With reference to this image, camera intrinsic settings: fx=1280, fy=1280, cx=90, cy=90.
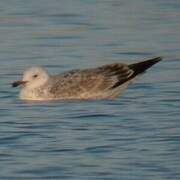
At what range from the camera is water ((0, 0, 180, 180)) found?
1209cm

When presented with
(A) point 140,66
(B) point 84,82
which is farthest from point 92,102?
(A) point 140,66

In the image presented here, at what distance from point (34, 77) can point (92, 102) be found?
913mm

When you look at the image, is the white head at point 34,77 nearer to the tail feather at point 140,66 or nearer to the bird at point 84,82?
the bird at point 84,82

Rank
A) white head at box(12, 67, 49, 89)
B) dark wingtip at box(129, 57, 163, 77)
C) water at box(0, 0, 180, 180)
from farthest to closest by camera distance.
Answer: white head at box(12, 67, 49, 89), dark wingtip at box(129, 57, 163, 77), water at box(0, 0, 180, 180)

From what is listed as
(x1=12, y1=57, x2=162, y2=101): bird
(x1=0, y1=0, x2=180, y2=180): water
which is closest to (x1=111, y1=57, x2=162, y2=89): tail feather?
(x1=12, y1=57, x2=162, y2=101): bird

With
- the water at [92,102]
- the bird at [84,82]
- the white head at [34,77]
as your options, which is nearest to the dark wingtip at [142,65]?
the bird at [84,82]

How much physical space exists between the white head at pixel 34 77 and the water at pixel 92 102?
233 millimetres

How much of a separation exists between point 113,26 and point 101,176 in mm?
7926

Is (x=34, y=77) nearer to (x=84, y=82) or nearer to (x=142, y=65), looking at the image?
(x=84, y=82)

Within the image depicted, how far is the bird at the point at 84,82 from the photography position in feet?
52.7

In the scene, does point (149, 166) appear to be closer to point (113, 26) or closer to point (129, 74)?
point (129, 74)

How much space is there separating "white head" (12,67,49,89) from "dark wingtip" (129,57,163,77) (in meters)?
1.11

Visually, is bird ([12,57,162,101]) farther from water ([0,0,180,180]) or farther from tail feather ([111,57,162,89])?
water ([0,0,180,180])

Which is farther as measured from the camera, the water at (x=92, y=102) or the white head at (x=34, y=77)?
the white head at (x=34, y=77)
